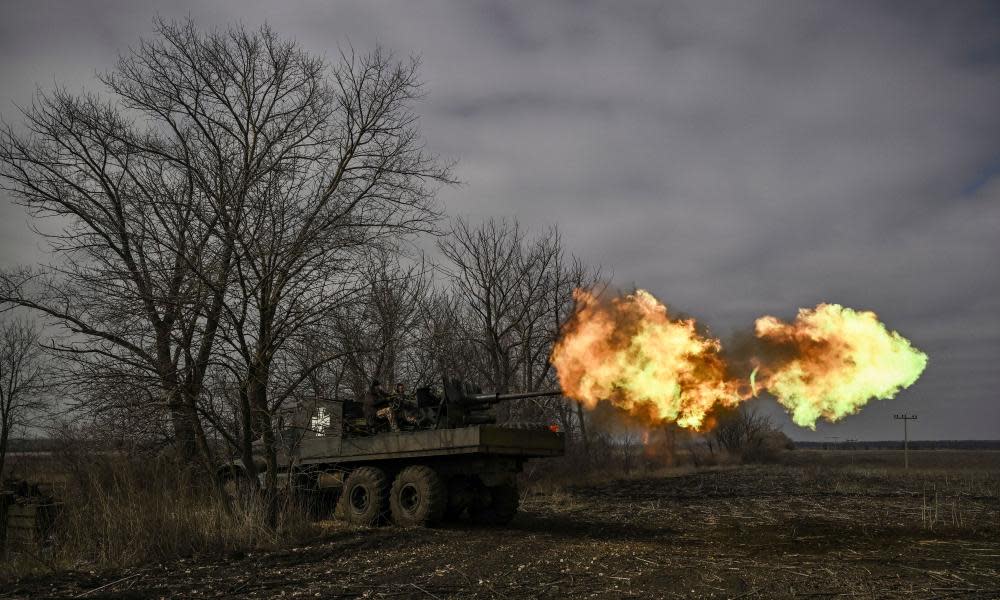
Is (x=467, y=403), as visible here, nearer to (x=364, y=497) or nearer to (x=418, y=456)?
(x=418, y=456)

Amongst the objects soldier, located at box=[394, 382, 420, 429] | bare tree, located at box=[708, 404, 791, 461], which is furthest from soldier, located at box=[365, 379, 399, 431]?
bare tree, located at box=[708, 404, 791, 461]

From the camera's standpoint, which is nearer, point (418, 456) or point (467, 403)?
point (418, 456)

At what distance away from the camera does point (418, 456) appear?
1525cm

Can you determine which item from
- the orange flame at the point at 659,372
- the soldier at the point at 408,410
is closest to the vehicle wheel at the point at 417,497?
the soldier at the point at 408,410

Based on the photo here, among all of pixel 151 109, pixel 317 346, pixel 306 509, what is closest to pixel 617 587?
pixel 317 346

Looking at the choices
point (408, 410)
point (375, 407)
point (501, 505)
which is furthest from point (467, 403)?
point (501, 505)

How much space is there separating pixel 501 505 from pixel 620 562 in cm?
598

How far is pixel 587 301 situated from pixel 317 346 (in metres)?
19.6

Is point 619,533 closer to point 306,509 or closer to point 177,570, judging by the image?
point 306,509

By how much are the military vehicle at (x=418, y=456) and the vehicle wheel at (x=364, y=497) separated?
2cm

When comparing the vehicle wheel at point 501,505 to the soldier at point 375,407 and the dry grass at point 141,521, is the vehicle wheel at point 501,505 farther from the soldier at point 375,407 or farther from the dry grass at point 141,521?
the dry grass at point 141,521

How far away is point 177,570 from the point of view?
32.4 ft

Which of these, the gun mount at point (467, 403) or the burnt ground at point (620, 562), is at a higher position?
the gun mount at point (467, 403)

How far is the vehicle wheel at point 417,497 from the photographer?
14.7 m
